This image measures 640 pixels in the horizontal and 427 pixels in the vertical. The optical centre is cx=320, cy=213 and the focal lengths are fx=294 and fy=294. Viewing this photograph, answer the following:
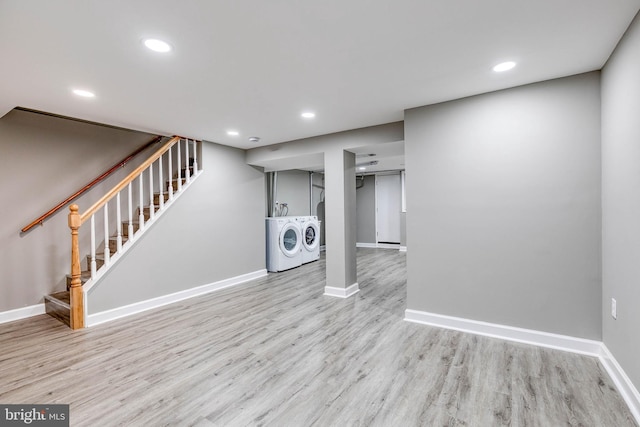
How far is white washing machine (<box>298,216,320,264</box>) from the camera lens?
6156mm

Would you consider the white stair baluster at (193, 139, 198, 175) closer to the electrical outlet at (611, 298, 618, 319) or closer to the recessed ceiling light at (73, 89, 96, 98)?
the recessed ceiling light at (73, 89, 96, 98)

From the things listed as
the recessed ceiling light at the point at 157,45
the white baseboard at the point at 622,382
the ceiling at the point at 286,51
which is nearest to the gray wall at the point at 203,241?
the ceiling at the point at 286,51

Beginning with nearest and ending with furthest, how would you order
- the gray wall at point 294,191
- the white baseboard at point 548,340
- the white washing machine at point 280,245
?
the white baseboard at point 548,340, the white washing machine at point 280,245, the gray wall at point 294,191

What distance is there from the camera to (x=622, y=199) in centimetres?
188

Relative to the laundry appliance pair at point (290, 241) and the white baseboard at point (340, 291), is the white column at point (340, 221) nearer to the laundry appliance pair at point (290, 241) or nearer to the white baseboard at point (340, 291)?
the white baseboard at point (340, 291)

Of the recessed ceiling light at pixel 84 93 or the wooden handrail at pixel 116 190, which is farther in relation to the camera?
the wooden handrail at pixel 116 190

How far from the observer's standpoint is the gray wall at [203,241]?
346 centimetres

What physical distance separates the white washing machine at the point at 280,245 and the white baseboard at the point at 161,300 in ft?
1.56

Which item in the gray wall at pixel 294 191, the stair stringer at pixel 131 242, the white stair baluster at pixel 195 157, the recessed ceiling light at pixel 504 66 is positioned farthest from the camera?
the gray wall at pixel 294 191

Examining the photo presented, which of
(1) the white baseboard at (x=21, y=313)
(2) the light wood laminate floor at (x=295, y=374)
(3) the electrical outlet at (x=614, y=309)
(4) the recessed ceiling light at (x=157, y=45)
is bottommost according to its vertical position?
(2) the light wood laminate floor at (x=295, y=374)

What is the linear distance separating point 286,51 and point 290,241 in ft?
14.4

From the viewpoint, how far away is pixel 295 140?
14.4 ft

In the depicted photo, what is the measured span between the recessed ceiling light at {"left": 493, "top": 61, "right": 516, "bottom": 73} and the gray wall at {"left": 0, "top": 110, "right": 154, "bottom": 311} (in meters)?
4.69

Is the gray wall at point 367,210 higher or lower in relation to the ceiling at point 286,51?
lower
